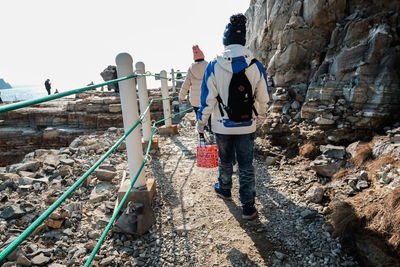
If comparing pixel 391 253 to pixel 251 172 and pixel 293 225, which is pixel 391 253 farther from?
pixel 251 172

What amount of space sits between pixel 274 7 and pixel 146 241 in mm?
8568

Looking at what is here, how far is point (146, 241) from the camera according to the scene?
2.45 meters

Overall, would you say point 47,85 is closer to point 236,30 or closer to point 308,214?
point 236,30

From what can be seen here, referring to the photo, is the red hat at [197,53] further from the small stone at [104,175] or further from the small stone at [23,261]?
the small stone at [23,261]

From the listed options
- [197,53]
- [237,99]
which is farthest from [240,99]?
[197,53]

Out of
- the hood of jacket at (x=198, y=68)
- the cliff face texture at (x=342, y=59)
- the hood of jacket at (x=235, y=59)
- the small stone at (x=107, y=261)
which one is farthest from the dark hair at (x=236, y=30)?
the cliff face texture at (x=342, y=59)

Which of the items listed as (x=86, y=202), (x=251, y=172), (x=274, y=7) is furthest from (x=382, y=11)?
(x=86, y=202)

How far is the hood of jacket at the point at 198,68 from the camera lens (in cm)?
420

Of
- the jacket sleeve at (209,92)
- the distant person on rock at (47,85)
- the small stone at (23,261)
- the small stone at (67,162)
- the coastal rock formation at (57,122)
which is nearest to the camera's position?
the small stone at (23,261)

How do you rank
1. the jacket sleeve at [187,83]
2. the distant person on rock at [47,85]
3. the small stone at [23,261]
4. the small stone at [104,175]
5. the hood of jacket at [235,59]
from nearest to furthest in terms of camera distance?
the small stone at [23,261]
the hood of jacket at [235,59]
the small stone at [104,175]
the jacket sleeve at [187,83]
the distant person on rock at [47,85]

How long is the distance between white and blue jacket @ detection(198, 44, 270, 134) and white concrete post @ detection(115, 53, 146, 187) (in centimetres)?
75

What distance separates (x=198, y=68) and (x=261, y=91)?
1953 millimetres

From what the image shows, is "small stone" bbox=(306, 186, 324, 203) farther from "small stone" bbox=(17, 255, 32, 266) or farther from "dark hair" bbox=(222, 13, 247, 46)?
"small stone" bbox=(17, 255, 32, 266)

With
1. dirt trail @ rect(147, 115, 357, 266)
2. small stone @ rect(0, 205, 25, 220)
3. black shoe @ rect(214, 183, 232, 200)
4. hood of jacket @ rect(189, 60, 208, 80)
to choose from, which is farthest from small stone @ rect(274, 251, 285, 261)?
hood of jacket @ rect(189, 60, 208, 80)
